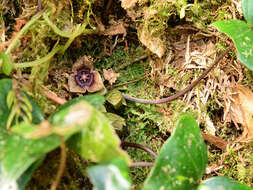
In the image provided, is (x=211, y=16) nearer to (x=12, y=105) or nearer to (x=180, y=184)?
(x=180, y=184)

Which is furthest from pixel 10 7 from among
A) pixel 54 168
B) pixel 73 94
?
pixel 54 168

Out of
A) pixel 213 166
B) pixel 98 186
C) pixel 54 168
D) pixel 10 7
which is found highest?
pixel 10 7

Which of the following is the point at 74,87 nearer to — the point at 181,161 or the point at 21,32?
the point at 21,32

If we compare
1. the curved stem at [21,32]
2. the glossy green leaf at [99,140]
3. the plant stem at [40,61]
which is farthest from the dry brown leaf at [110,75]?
the glossy green leaf at [99,140]

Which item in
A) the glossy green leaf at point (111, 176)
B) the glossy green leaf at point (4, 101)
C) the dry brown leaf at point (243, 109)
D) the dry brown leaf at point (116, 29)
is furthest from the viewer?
the dry brown leaf at point (116, 29)

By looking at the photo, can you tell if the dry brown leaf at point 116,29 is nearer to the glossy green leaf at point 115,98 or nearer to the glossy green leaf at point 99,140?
the glossy green leaf at point 115,98

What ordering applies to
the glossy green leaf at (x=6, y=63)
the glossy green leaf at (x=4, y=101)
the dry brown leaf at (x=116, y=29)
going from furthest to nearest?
the dry brown leaf at (x=116, y=29)
the glossy green leaf at (x=6, y=63)
the glossy green leaf at (x=4, y=101)

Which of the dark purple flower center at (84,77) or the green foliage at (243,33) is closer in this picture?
the green foliage at (243,33)

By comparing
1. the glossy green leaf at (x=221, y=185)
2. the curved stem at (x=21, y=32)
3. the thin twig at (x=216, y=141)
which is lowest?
the glossy green leaf at (x=221, y=185)
